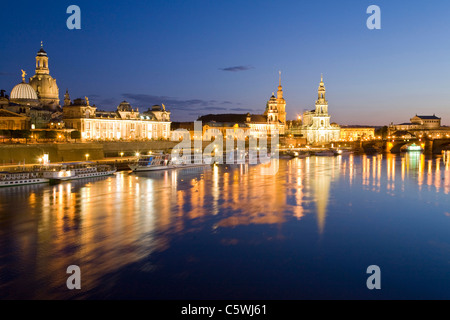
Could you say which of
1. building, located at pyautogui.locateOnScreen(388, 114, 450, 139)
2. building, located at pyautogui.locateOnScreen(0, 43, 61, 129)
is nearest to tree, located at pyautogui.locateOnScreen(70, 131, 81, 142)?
building, located at pyautogui.locateOnScreen(0, 43, 61, 129)

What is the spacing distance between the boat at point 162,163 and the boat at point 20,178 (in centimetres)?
1191

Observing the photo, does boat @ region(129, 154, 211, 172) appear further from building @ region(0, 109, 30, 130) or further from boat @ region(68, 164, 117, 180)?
building @ region(0, 109, 30, 130)

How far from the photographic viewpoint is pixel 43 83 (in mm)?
74188

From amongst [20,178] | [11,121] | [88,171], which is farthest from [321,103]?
[20,178]

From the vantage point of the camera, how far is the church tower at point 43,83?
7388cm

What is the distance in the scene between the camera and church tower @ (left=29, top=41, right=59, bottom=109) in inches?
2908

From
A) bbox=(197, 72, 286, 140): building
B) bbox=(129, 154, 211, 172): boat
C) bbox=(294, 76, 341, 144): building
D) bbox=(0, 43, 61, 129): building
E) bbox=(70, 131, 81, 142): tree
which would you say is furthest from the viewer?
bbox=(294, 76, 341, 144): building

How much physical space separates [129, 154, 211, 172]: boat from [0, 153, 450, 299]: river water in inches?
545

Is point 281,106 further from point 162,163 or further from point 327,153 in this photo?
point 162,163

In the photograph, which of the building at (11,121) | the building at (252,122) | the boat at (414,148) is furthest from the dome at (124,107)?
the boat at (414,148)

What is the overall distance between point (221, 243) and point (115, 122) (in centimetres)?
5830
